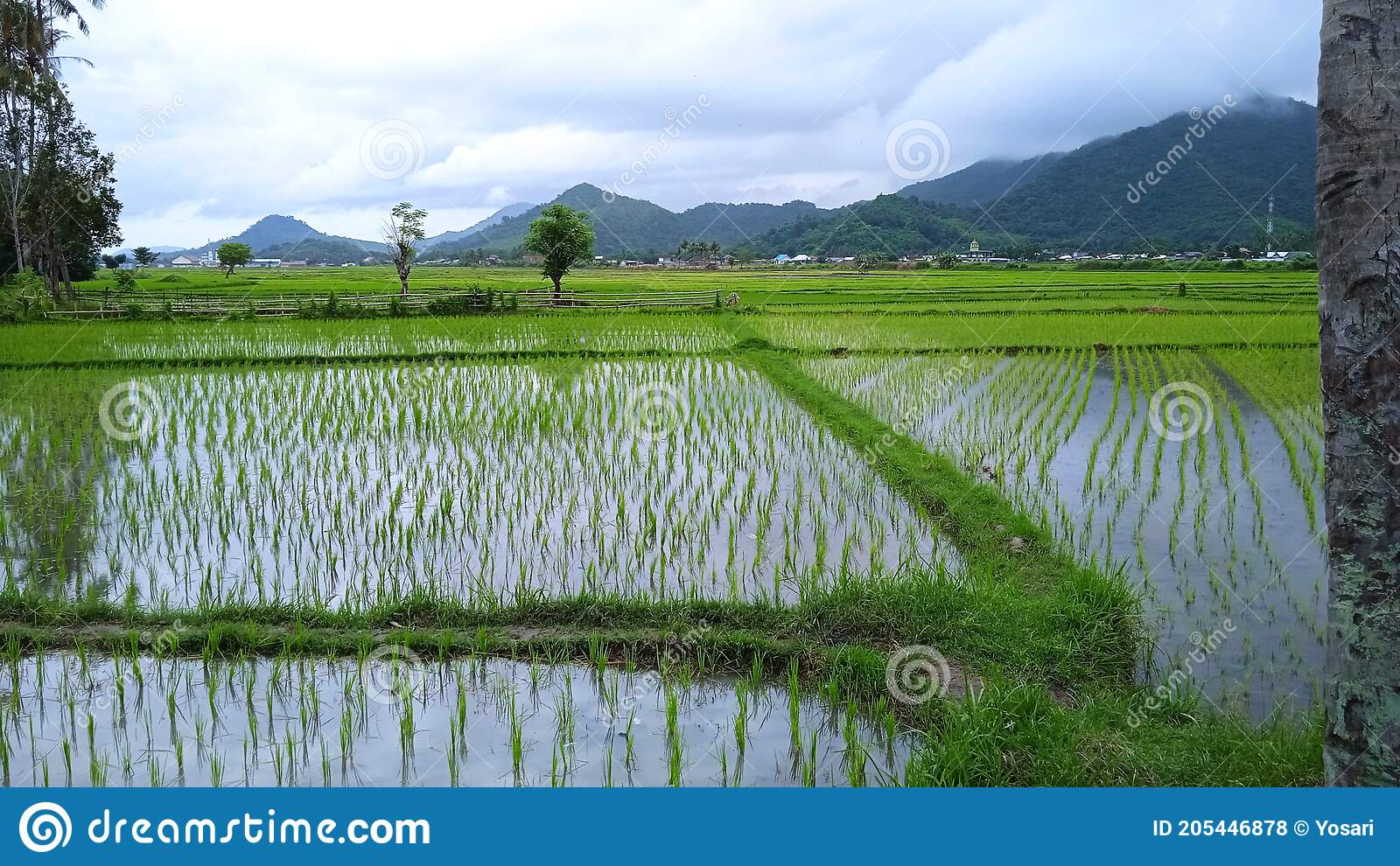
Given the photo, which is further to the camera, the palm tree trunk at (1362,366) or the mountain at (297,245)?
the mountain at (297,245)

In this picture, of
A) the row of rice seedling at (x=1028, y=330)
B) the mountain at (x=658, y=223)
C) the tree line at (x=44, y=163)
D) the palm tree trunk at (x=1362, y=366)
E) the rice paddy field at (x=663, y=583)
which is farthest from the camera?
the mountain at (x=658, y=223)

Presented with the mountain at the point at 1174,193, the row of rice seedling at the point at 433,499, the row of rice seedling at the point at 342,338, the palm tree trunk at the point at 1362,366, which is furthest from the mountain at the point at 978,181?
the palm tree trunk at the point at 1362,366

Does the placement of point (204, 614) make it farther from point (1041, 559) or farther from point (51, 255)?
point (51, 255)

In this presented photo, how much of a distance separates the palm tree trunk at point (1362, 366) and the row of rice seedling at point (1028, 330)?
12.3 m

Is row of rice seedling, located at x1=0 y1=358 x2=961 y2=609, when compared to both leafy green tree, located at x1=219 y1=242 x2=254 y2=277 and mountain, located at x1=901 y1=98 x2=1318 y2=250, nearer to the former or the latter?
leafy green tree, located at x1=219 y1=242 x2=254 y2=277

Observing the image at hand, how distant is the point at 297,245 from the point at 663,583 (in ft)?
312

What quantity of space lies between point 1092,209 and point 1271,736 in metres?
57.5

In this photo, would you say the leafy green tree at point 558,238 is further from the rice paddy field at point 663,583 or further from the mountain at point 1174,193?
the mountain at point 1174,193

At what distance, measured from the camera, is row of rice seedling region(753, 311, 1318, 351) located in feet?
50.6

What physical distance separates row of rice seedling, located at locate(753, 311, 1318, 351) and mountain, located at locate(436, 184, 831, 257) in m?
51.7

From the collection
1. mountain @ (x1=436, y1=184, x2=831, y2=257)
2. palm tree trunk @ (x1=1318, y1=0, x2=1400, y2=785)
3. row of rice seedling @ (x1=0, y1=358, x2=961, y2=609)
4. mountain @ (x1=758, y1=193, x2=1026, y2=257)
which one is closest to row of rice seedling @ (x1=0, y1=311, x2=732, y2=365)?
row of rice seedling @ (x1=0, y1=358, x2=961, y2=609)

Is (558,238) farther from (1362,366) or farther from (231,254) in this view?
(231,254)

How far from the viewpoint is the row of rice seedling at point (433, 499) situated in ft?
16.7

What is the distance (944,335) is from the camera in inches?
658
